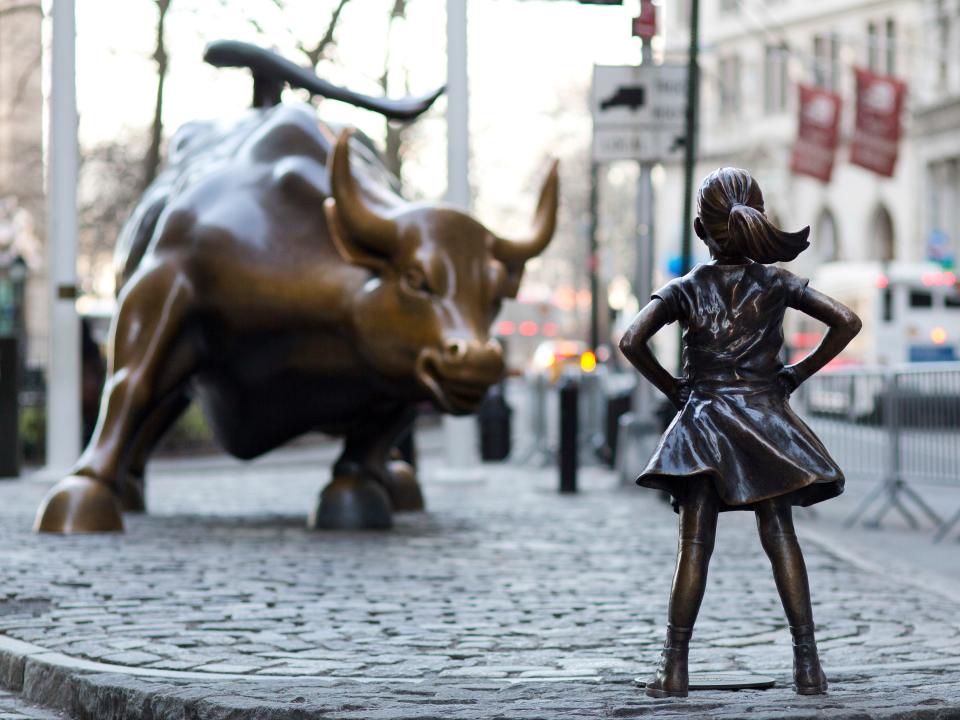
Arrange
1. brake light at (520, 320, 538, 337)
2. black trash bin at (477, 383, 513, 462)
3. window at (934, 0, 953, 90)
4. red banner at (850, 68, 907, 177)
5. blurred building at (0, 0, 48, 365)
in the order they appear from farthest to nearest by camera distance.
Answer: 1. brake light at (520, 320, 538, 337)
2. window at (934, 0, 953, 90)
3. red banner at (850, 68, 907, 177)
4. blurred building at (0, 0, 48, 365)
5. black trash bin at (477, 383, 513, 462)

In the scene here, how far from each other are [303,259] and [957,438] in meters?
4.99

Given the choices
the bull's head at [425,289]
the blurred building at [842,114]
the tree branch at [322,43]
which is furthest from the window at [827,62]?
the bull's head at [425,289]

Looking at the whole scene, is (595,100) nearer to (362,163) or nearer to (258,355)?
(362,163)

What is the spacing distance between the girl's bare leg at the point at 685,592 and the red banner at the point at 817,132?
32309mm

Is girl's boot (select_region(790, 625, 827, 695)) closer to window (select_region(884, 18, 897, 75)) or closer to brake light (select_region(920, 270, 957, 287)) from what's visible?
brake light (select_region(920, 270, 957, 287))

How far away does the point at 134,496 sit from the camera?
13680 mm

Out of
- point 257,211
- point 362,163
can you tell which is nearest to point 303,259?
point 257,211

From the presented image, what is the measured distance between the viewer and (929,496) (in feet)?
57.8

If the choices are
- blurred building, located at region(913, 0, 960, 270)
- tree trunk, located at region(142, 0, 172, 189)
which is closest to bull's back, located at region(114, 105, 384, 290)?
tree trunk, located at region(142, 0, 172, 189)

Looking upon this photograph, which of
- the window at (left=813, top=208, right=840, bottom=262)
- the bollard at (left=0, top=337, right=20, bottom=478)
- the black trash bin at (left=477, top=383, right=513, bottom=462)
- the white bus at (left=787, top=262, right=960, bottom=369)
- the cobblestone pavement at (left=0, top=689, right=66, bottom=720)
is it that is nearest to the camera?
the cobblestone pavement at (left=0, top=689, right=66, bottom=720)

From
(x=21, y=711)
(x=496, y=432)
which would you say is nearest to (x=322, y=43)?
(x=496, y=432)

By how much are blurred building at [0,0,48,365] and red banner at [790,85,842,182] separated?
15220 mm

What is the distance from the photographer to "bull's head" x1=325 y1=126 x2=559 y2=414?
10773 millimetres

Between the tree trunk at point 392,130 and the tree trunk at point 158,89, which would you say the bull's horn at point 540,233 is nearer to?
the tree trunk at point 158,89
